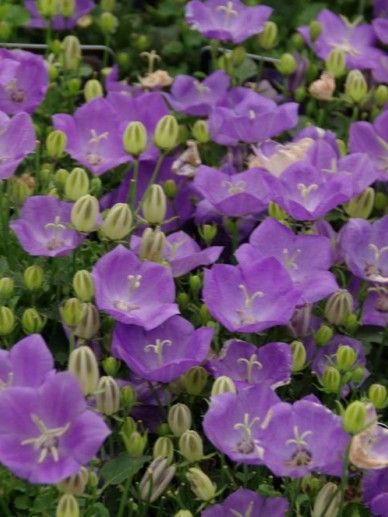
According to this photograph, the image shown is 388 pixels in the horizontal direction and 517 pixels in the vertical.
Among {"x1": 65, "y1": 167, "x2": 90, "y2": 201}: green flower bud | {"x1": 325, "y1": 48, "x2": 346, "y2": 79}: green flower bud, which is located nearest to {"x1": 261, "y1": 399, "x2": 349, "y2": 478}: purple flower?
{"x1": 65, "y1": 167, "x2": 90, "y2": 201}: green flower bud

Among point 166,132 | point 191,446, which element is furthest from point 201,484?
point 166,132

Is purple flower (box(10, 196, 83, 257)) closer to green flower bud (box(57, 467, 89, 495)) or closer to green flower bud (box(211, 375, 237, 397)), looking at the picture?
green flower bud (box(211, 375, 237, 397))

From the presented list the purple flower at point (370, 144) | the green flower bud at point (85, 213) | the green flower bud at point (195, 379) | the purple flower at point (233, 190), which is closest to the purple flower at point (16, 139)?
the green flower bud at point (85, 213)

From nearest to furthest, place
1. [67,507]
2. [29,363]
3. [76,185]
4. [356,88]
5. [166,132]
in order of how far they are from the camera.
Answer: [67,507], [29,363], [76,185], [166,132], [356,88]

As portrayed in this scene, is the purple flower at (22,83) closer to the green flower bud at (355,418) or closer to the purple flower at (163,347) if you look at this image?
the purple flower at (163,347)

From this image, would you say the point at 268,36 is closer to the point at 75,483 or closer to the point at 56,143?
the point at 56,143

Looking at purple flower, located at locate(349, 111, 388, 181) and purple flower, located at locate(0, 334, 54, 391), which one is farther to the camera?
purple flower, located at locate(349, 111, 388, 181)

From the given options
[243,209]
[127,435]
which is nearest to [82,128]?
[243,209]
